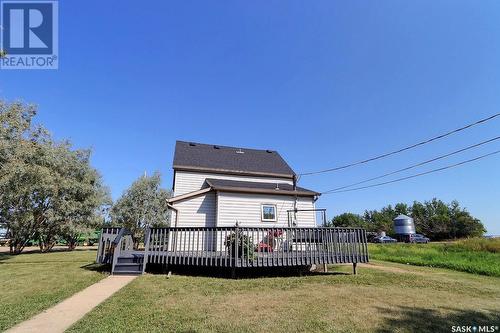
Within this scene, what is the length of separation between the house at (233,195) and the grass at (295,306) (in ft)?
20.7

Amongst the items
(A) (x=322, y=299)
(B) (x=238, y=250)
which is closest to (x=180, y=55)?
(B) (x=238, y=250)

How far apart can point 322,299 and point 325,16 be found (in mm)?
12492

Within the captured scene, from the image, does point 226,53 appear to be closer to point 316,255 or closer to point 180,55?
point 180,55

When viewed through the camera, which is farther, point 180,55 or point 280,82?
point 280,82

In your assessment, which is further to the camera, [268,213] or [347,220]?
[347,220]

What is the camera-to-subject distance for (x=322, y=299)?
19.8ft

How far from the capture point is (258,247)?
9.05 metres

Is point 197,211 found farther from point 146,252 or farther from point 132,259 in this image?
point 146,252

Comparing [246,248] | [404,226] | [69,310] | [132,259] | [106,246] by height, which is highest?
[246,248]

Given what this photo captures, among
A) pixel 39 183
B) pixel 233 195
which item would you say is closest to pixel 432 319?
pixel 233 195

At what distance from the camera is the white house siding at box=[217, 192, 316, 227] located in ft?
47.3

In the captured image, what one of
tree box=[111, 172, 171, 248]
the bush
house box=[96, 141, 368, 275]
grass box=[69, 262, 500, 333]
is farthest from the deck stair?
tree box=[111, 172, 171, 248]

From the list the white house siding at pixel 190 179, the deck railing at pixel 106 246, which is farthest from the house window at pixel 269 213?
the deck railing at pixel 106 246

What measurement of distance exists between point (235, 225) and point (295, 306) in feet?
17.8
